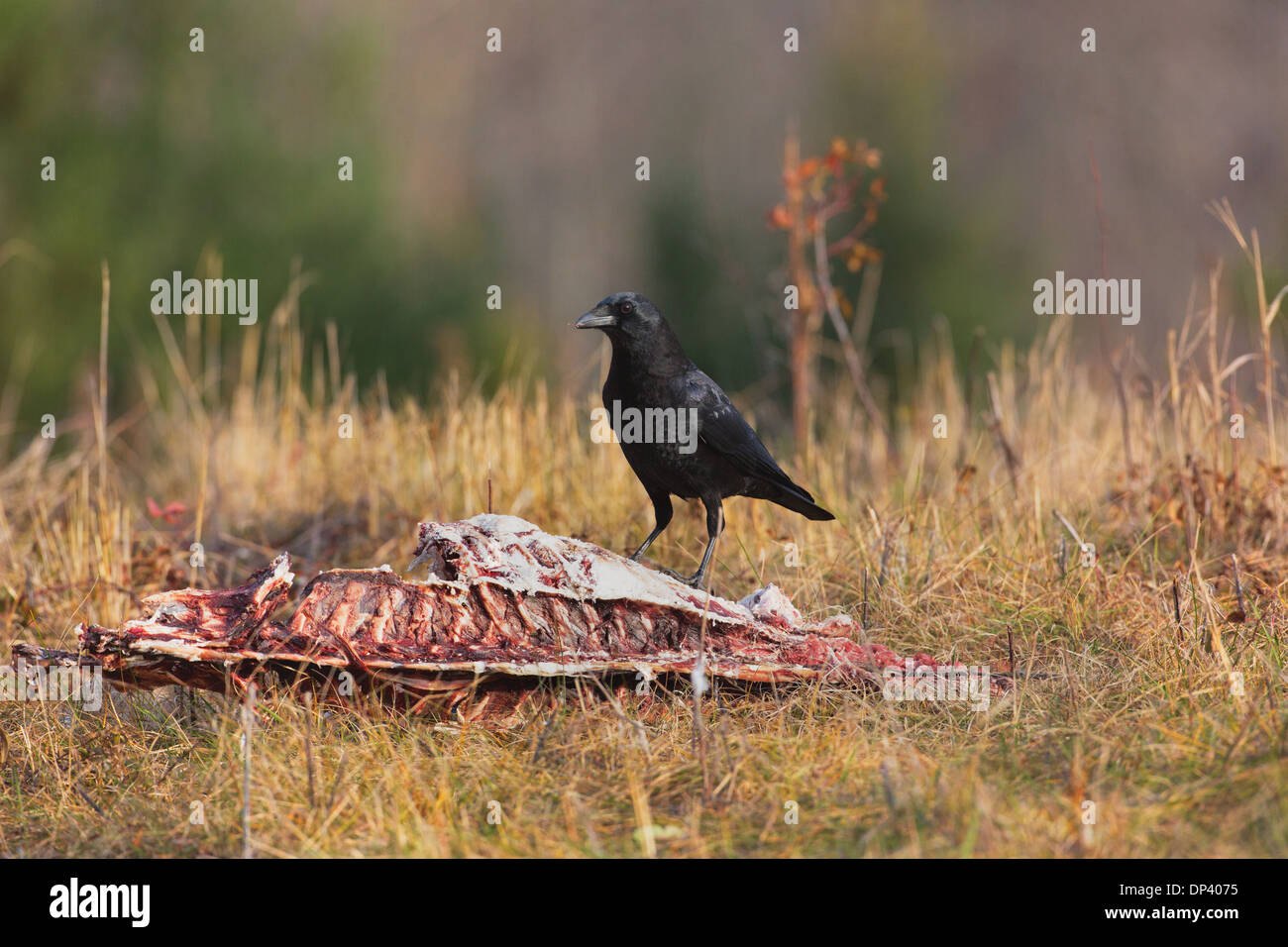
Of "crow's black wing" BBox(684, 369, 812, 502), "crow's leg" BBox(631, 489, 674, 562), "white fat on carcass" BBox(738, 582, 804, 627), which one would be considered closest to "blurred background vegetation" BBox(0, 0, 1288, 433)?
"crow's leg" BBox(631, 489, 674, 562)

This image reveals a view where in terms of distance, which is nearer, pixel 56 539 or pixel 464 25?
pixel 56 539

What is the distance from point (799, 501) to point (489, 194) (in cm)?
3253

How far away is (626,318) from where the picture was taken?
13.2 feet

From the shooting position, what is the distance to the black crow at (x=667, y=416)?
13.2 feet

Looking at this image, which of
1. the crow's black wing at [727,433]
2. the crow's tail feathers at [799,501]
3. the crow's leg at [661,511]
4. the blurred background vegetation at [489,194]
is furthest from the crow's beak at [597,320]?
the blurred background vegetation at [489,194]

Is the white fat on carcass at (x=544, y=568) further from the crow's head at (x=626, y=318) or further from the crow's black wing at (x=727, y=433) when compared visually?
the crow's head at (x=626, y=318)

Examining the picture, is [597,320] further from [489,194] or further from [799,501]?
[489,194]

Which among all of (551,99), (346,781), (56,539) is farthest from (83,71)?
(551,99)

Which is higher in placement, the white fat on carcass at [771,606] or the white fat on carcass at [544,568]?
the white fat on carcass at [544,568]

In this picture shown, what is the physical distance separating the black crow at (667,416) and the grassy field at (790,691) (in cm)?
52

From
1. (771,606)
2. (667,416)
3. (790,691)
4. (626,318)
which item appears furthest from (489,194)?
(790,691)
